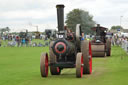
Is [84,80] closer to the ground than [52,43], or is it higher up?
closer to the ground

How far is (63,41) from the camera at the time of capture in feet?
38.6

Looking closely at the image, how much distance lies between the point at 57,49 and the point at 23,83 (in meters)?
1.96

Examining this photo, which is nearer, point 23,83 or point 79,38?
point 23,83

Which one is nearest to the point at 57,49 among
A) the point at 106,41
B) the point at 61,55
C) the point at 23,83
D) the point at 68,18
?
the point at 61,55

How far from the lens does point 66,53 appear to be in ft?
38.8

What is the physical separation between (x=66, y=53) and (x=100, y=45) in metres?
12.0

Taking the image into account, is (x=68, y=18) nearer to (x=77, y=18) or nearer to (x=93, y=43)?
(x=77, y=18)

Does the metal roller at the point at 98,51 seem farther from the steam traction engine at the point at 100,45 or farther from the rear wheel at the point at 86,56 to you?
the rear wheel at the point at 86,56

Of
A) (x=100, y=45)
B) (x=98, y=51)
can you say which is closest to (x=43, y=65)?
(x=98, y=51)

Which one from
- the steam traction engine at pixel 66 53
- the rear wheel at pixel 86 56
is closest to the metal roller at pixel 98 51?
the steam traction engine at pixel 66 53

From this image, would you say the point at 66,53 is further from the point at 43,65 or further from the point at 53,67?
the point at 53,67

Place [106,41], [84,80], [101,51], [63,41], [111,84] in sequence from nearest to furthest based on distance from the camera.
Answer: [111,84], [84,80], [63,41], [101,51], [106,41]

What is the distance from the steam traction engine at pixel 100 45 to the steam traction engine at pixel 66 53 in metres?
10.5

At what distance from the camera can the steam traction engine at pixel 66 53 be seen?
11.7 m
